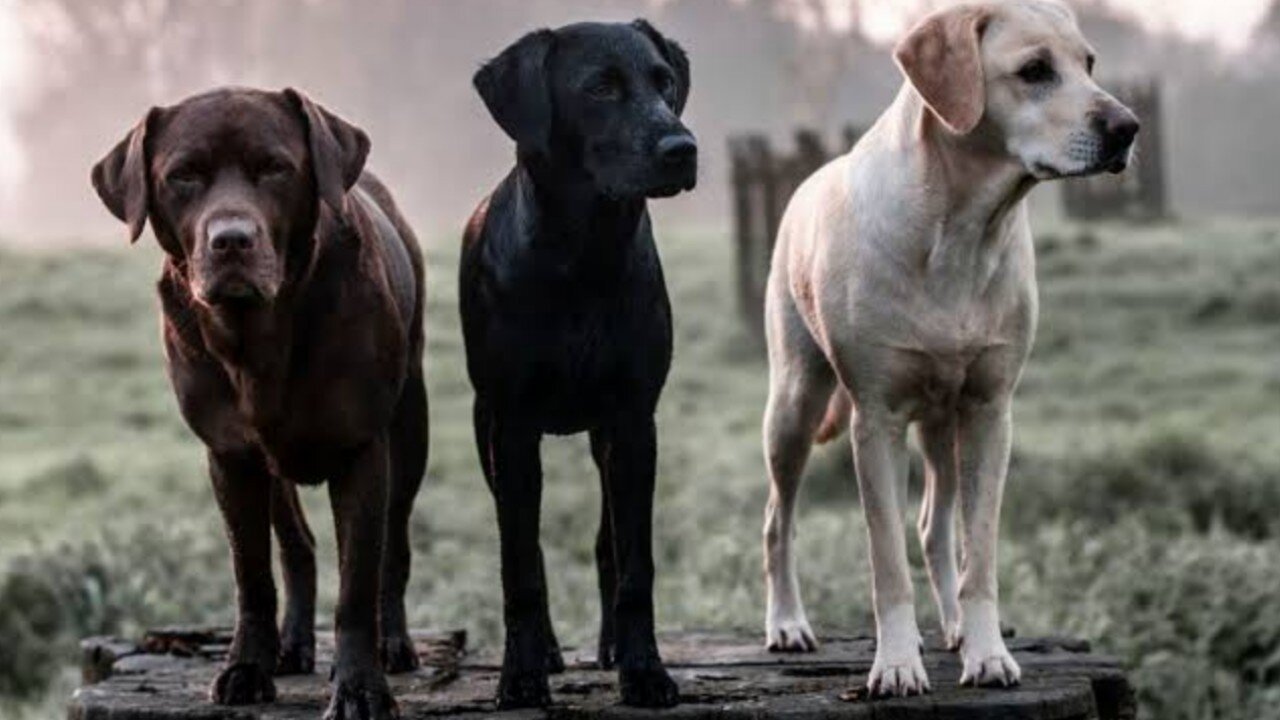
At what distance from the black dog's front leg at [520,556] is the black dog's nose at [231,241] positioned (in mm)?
844

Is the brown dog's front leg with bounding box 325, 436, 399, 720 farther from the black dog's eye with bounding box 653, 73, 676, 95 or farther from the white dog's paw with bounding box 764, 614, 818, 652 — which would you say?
the white dog's paw with bounding box 764, 614, 818, 652

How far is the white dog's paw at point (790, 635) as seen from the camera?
695 centimetres

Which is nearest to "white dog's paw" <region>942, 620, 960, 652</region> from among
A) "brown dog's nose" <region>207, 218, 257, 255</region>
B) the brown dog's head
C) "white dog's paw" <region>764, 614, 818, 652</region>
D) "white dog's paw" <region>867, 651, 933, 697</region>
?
"white dog's paw" <region>764, 614, 818, 652</region>

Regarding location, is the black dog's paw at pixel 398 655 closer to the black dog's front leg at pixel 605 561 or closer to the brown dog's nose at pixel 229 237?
the black dog's front leg at pixel 605 561

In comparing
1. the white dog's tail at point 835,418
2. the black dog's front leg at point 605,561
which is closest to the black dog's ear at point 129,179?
the black dog's front leg at point 605,561

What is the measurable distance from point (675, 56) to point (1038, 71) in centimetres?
87

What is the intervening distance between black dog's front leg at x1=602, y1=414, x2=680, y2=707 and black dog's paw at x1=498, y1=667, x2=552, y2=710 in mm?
195

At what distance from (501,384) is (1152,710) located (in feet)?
15.0

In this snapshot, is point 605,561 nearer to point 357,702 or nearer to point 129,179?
point 357,702

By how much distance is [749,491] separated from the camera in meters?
14.9

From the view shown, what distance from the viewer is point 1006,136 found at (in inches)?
225

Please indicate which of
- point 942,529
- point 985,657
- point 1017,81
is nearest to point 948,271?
point 1017,81

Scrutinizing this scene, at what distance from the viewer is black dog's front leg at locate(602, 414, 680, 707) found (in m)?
5.71

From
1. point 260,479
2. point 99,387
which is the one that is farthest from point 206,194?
point 99,387
